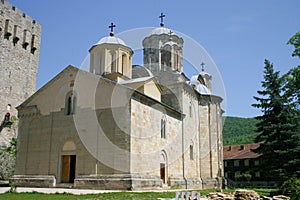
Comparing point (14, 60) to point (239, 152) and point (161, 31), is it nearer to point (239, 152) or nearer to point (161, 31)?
point (161, 31)

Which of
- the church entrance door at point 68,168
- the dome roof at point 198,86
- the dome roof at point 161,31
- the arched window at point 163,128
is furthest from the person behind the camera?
the dome roof at point 161,31

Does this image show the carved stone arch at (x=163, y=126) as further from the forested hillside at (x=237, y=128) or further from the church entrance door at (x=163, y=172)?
the forested hillside at (x=237, y=128)

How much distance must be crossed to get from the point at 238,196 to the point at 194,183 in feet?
37.6

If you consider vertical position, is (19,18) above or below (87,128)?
above

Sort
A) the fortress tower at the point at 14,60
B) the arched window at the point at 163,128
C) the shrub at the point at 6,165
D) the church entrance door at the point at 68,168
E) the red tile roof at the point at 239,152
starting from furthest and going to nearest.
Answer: the red tile roof at the point at 239,152
the fortress tower at the point at 14,60
the shrub at the point at 6,165
the arched window at the point at 163,128
the church entrance door at the point at 68,168

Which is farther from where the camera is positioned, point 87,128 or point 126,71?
point 126,71

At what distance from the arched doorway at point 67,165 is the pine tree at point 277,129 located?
1393 centimetres

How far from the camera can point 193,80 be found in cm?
2827

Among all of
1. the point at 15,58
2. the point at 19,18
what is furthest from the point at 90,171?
the point at 19,18

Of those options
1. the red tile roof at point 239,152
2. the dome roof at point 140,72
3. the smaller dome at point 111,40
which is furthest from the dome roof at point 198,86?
the red tile roof at point 239,152

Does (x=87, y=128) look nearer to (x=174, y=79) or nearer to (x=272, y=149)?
(x=174, y=79)

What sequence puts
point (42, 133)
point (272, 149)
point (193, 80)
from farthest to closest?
1. point (193, 80)
2. point (272, 149)
3. point (42, 133)

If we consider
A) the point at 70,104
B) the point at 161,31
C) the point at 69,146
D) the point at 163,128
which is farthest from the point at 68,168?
the point at 161,31

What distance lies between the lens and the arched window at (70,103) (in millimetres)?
18428
